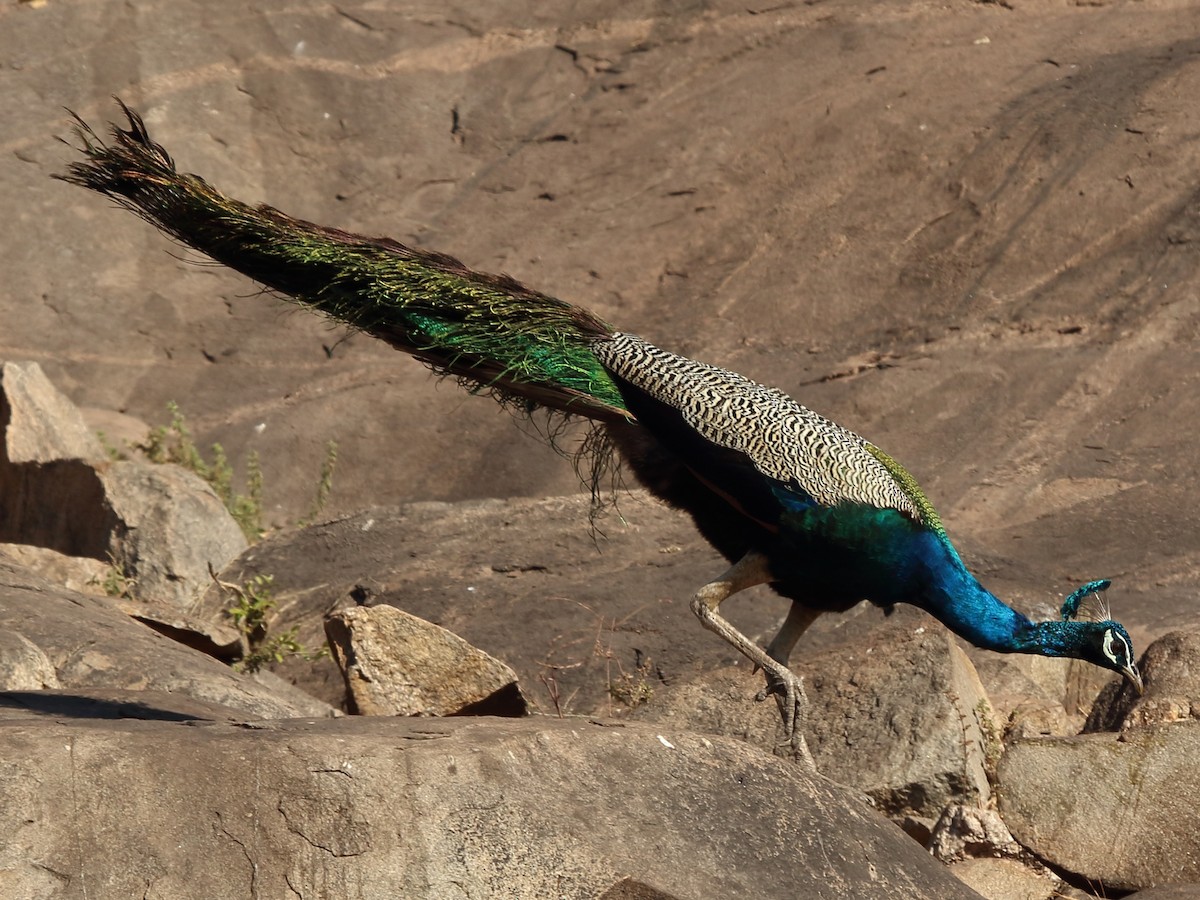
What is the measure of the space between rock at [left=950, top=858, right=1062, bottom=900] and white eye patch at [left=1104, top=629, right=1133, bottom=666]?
80cm

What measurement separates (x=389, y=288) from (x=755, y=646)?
1.77 m

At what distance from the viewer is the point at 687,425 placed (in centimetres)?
518

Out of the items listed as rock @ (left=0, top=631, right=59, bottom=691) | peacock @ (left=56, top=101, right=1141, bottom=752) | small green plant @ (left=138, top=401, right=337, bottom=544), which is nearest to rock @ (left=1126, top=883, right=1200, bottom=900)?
peacock @ (left=56, top=101, right=1141, bottom=752)

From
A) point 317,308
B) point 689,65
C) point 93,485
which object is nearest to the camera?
point 317,308

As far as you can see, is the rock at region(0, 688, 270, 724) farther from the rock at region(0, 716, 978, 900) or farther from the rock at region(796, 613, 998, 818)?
the rock at region(796, 613, 998, 818)

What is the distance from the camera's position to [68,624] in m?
5.36

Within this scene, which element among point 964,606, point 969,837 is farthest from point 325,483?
point 969,837

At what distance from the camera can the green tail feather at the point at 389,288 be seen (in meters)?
4.87

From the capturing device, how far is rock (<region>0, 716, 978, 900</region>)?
10.8 ft

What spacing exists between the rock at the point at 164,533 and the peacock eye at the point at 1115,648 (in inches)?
174

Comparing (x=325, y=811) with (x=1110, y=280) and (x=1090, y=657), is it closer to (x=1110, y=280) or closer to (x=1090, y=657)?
(x=1090, y=657)

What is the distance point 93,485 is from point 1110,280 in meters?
6.16

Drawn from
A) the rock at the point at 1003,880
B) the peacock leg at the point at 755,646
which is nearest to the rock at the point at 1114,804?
the rock at the point at 1003,880

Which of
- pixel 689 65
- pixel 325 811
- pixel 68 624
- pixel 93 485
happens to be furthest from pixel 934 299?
pixel 325 811
